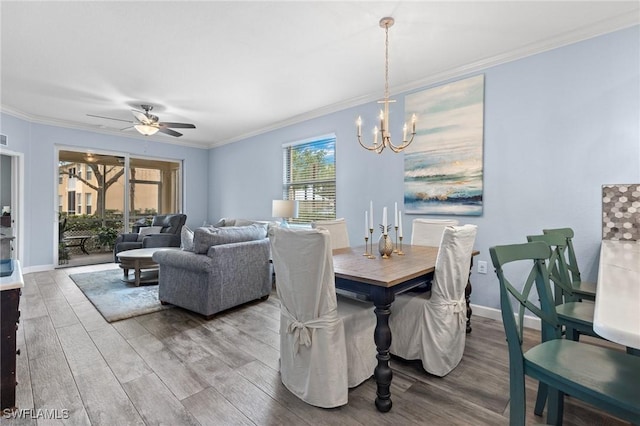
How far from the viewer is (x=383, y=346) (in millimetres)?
1679

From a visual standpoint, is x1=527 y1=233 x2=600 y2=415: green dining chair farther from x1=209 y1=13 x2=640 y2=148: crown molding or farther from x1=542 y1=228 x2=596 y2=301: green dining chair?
x1=209 y1=13 x2=640 y2=148: crown molding

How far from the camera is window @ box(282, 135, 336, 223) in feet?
14.8

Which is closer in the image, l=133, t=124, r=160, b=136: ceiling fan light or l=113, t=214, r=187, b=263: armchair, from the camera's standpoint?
l=133, t=124, r=160, b=136: ceiling fan light

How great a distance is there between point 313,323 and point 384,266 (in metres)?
0.60

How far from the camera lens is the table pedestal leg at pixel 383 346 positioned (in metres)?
1.63

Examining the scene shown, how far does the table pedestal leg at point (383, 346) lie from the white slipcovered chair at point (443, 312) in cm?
46

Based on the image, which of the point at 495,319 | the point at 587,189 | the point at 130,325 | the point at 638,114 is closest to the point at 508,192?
the point at 587,189

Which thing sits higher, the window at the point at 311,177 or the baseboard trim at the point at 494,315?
the window at the point at 311,177

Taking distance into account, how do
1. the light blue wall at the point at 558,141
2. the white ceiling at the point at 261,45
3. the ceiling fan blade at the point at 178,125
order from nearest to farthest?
the white ceiling at the point at 261,45 → the light blue wall at the point at 558,141 → the ceiling fan blade at the point at 178,125

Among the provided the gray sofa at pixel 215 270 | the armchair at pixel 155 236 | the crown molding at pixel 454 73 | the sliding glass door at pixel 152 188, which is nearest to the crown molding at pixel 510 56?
the crown molding at pixel 454 73

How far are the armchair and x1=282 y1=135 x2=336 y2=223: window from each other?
2.21 m

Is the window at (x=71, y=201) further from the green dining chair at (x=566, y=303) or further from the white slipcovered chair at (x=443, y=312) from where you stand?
the green dining chair at (x=566, y=303)

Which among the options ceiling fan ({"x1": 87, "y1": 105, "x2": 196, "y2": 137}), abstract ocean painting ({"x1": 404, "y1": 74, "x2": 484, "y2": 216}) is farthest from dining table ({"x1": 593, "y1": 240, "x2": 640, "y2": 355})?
ceiling fan ({"x1": 87, "y1": 105, "x2": 196, "y2": 137})

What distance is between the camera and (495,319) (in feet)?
9.64
